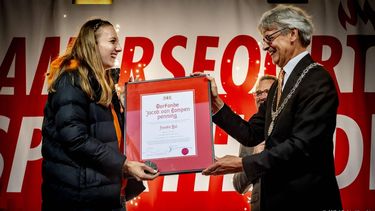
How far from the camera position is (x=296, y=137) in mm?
2100

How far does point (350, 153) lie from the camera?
412cm

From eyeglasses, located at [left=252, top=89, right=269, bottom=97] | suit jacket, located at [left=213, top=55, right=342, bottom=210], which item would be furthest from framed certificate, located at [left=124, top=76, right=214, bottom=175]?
eyeglasses, located at [left=252, top=89, right=269, bottom=97]

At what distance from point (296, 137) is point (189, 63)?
217 centimetres

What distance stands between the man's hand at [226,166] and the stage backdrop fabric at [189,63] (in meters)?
1.70

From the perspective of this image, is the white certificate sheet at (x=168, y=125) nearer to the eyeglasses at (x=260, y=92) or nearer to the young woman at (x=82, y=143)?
the young woman at (x=82, y=143)

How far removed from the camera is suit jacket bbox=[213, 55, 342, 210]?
81.7 inches

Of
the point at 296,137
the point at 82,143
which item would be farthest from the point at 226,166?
the point at 82,143

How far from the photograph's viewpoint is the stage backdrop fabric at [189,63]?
404 centimetres

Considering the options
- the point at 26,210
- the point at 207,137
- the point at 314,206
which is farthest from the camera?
the point at 26,210

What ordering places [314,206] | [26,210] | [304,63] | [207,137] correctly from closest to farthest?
[314,206] → [304,63] → [207,137] → [26,210]

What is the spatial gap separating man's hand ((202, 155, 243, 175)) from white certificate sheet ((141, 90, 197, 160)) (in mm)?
153

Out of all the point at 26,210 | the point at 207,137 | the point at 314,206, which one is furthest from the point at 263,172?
the point at 26,210

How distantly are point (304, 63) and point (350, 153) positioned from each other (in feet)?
7.01

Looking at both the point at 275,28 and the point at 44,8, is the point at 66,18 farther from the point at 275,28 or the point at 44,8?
the point at 275,28
